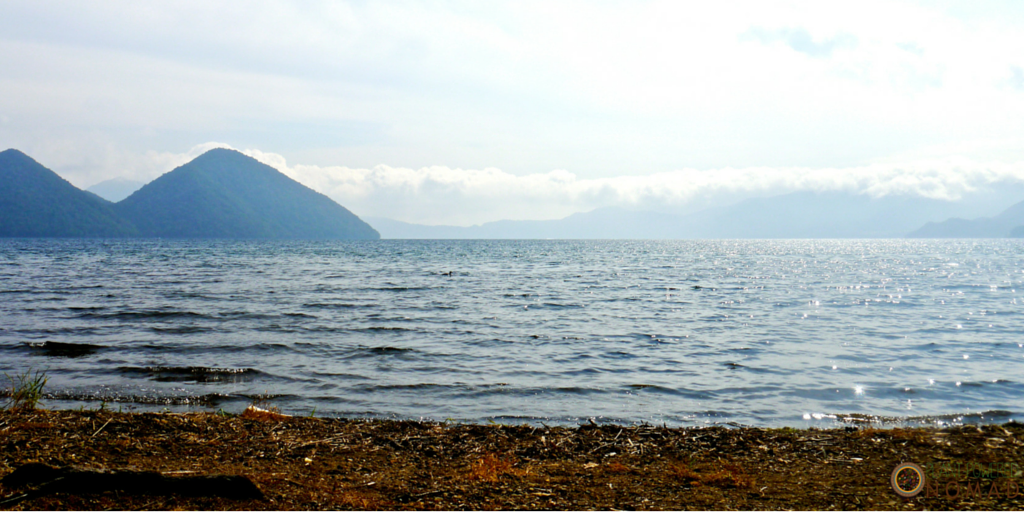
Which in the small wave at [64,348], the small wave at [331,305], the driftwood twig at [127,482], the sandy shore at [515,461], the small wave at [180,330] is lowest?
the small wave at [64,348]

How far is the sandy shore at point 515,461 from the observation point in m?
6.61

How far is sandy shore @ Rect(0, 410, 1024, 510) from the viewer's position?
661cm

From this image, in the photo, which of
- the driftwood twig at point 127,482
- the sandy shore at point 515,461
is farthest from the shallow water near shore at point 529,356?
the driftwood twig at point 127,482

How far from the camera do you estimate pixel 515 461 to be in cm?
859

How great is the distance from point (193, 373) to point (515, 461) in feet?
38.8

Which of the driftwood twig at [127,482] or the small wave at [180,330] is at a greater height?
the driftwood twig at [127,482]

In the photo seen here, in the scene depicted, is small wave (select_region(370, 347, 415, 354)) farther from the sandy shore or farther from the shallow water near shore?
the sandy shore

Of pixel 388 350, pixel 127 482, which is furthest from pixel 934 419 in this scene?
pixel 388 350

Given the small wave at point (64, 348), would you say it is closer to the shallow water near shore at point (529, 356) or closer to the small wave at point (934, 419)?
the shallow water near shore at point (529, 356)

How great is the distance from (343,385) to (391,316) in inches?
491

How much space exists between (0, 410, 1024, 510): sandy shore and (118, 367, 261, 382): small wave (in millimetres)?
5040

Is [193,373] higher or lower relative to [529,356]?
lower

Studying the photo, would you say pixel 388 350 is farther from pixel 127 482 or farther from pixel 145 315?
pixel 145 315

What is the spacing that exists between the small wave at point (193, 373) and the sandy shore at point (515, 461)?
5.04m
